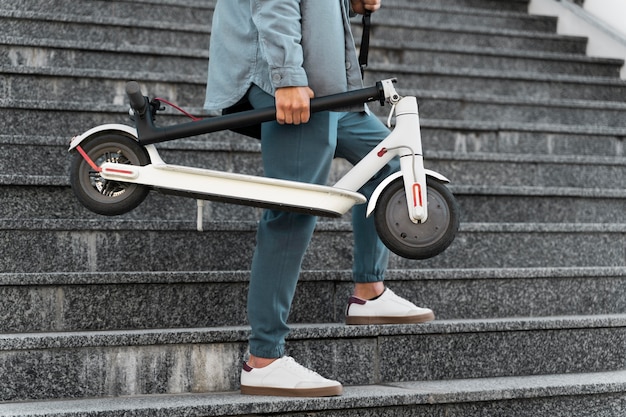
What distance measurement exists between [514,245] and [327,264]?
81 centimetres

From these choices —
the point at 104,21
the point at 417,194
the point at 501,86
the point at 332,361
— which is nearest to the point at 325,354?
the point at 332,361

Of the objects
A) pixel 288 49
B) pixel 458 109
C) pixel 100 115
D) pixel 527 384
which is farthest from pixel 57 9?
pixel 527 384

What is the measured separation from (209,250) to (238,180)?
0.83m

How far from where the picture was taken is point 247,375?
9.35 ft

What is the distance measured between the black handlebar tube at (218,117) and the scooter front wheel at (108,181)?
5 cm

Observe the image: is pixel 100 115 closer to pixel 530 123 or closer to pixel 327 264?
pixel 327 264

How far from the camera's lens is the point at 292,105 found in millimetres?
2646

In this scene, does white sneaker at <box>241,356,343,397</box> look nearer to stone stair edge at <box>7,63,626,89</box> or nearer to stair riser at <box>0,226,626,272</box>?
stair riser at <box>0,226,626,272</box>

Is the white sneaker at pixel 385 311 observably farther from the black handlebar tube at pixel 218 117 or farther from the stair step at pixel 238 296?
the black handlebar tube at pixel 218 117

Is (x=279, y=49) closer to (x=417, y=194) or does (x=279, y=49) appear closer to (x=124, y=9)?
(x=417, y=194)

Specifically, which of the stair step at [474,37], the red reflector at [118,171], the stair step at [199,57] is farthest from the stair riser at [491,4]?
the red reflector at [118,171]

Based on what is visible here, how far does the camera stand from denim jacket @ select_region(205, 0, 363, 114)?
2652 millimetres

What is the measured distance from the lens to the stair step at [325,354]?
2.85m

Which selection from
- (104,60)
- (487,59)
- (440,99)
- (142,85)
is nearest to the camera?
(142,85)
